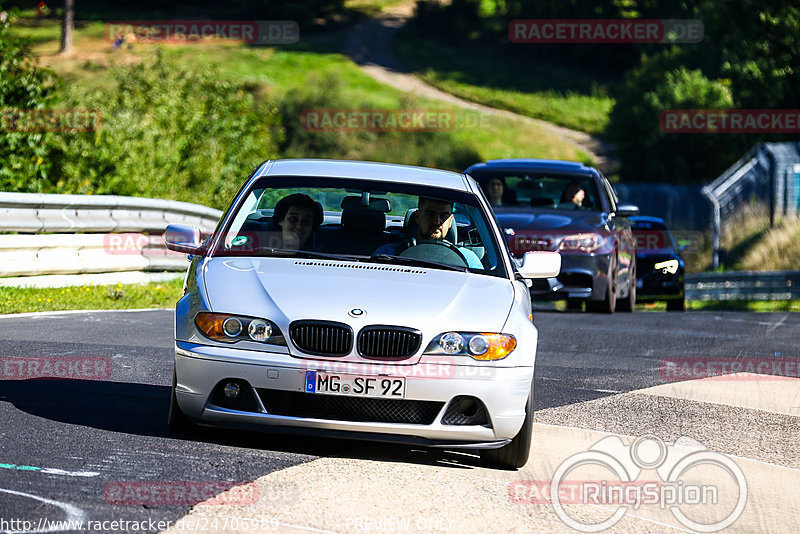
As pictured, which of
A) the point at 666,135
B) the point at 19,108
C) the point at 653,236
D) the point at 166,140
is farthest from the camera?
the point at 666,135

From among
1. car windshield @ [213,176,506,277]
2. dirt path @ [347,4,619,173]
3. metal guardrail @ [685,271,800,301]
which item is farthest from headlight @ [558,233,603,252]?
dirt path @ [347,4,619,173]

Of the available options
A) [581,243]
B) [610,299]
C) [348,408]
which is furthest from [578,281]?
[348,408]

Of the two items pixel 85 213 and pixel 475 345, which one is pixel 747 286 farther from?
pixel 475 345

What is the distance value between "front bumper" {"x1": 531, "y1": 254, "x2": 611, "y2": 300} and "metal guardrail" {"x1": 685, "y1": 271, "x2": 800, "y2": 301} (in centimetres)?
844

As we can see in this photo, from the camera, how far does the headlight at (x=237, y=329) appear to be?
20.5 feet

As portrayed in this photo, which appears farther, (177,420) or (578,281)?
(578,281)

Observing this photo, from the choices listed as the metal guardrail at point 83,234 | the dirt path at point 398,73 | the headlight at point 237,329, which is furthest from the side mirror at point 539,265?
the dirt path at point 398,73

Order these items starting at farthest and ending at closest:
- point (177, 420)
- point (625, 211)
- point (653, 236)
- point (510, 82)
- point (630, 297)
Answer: point (510, 82) < point (653, 236) < point (630, 297) < point (625, 211) < point (177, 420)

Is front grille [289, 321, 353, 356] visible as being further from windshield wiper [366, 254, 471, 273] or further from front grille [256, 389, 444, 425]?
windshield wiper [366, 254, 471, 273]

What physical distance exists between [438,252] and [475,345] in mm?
1174

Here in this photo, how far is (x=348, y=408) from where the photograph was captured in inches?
245

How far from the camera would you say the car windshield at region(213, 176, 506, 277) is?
7375 millimetres

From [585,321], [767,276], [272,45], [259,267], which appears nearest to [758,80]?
[767,276]

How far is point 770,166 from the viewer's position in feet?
96.9
